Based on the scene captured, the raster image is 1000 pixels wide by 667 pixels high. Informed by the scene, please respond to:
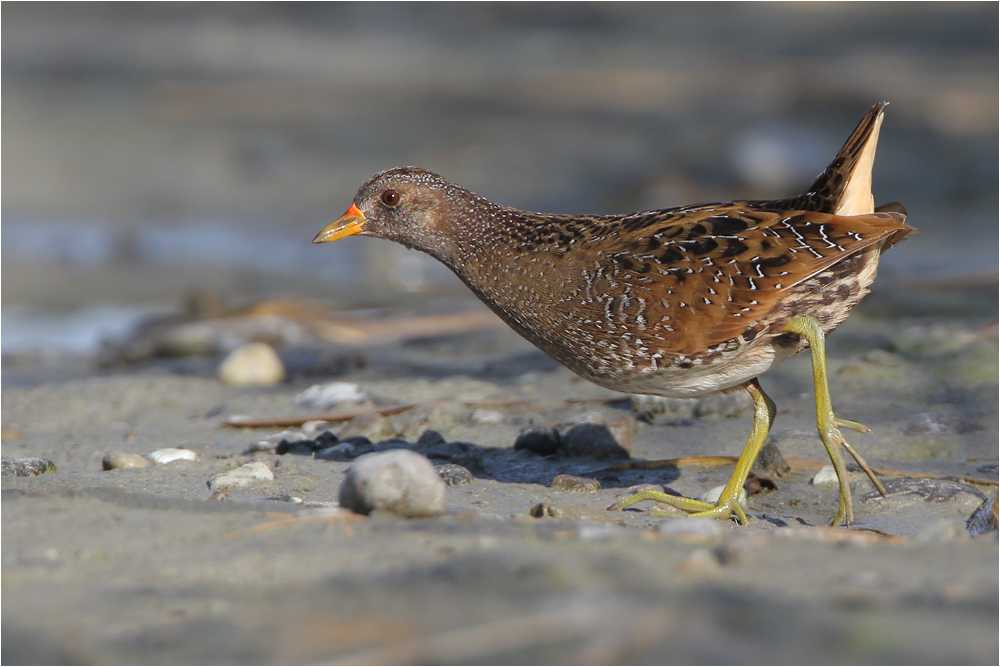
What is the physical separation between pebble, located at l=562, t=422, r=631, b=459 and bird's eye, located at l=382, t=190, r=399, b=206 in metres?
1.31

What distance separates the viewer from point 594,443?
4855 mm

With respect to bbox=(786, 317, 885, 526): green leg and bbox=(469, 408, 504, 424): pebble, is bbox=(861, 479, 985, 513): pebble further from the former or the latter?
bbox=(469, 408, 504, 424): pebble

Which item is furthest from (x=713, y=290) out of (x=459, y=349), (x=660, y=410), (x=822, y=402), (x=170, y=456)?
(x=459, y=349)

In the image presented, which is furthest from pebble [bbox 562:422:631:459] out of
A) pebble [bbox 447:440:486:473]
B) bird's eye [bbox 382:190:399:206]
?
bird's eye [bbox 382:190:399:206]

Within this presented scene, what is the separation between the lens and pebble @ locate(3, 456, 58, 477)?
4117mm

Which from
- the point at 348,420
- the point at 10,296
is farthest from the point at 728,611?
the point at 10,296

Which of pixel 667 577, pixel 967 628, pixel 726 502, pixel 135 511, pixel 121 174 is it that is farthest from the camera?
pixel 121 174

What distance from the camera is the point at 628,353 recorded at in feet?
13.6

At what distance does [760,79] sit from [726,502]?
1314 centimetres

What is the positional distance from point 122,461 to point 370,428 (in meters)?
1.14

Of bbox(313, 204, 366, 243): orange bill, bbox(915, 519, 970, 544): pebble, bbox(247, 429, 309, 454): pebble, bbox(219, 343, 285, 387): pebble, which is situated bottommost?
bbox(915, 519, 970, 544): pebble

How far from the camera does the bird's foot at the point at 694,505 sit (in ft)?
13.0

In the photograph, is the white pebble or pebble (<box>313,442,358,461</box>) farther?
pebble (<box>313,442,358,461</box>)

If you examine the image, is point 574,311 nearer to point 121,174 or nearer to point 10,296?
point 10,296
